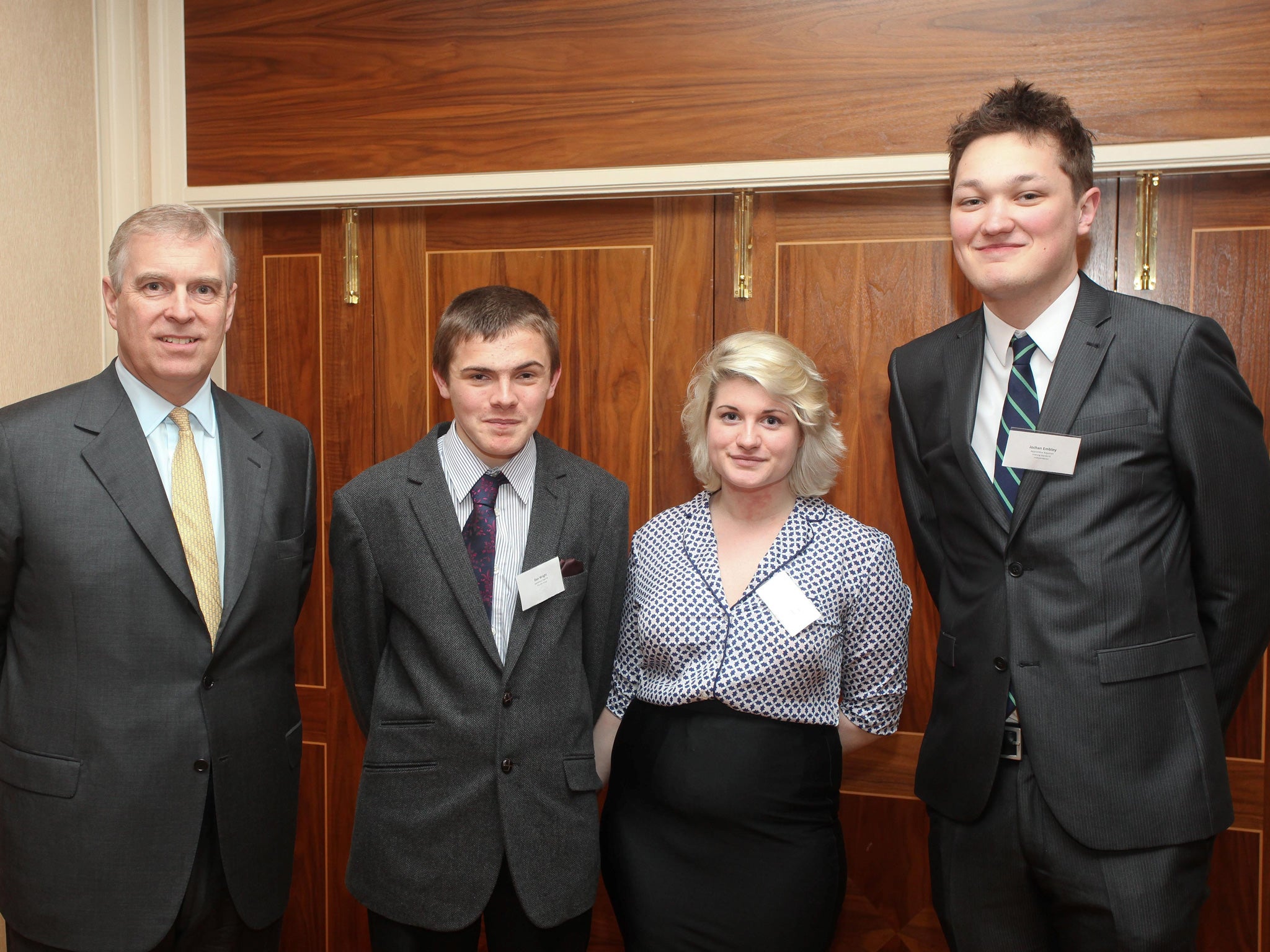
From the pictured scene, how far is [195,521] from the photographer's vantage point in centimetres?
185

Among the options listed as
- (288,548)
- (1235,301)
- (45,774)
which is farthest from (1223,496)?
(45,774)

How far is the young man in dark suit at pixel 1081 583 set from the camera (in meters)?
1.71

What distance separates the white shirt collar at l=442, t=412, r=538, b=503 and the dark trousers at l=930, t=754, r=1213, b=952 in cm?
107

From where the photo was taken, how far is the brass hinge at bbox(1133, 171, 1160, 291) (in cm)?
234

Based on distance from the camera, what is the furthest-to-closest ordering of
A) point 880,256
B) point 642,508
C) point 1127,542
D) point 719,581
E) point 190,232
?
1. point 642,508
2. point 880,256
3. point 719,581
4. point 190,232
5. point 1127,542

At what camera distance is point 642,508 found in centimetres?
274

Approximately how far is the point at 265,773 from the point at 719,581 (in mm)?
982

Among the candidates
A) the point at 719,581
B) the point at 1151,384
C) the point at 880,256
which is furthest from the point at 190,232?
the point at 1151,384

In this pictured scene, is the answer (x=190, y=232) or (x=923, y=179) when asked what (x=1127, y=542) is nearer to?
(x=923, y=179)

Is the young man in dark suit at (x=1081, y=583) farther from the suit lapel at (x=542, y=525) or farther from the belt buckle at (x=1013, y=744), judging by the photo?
the suit lapel at (x=542, y=525)

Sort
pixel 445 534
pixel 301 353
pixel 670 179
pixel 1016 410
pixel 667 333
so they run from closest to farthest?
pixel 1016 410 < pixel 445 534 < pixel 670 179 < pixel 667 333 < pixel 301 353

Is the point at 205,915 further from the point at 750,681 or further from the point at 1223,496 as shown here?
the point at 1223,496

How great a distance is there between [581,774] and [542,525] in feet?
1.66

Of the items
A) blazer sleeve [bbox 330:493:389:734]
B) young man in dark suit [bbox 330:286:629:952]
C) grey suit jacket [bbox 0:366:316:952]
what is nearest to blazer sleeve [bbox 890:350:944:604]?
young man in dark suit [bbox 330:286:629:952]
